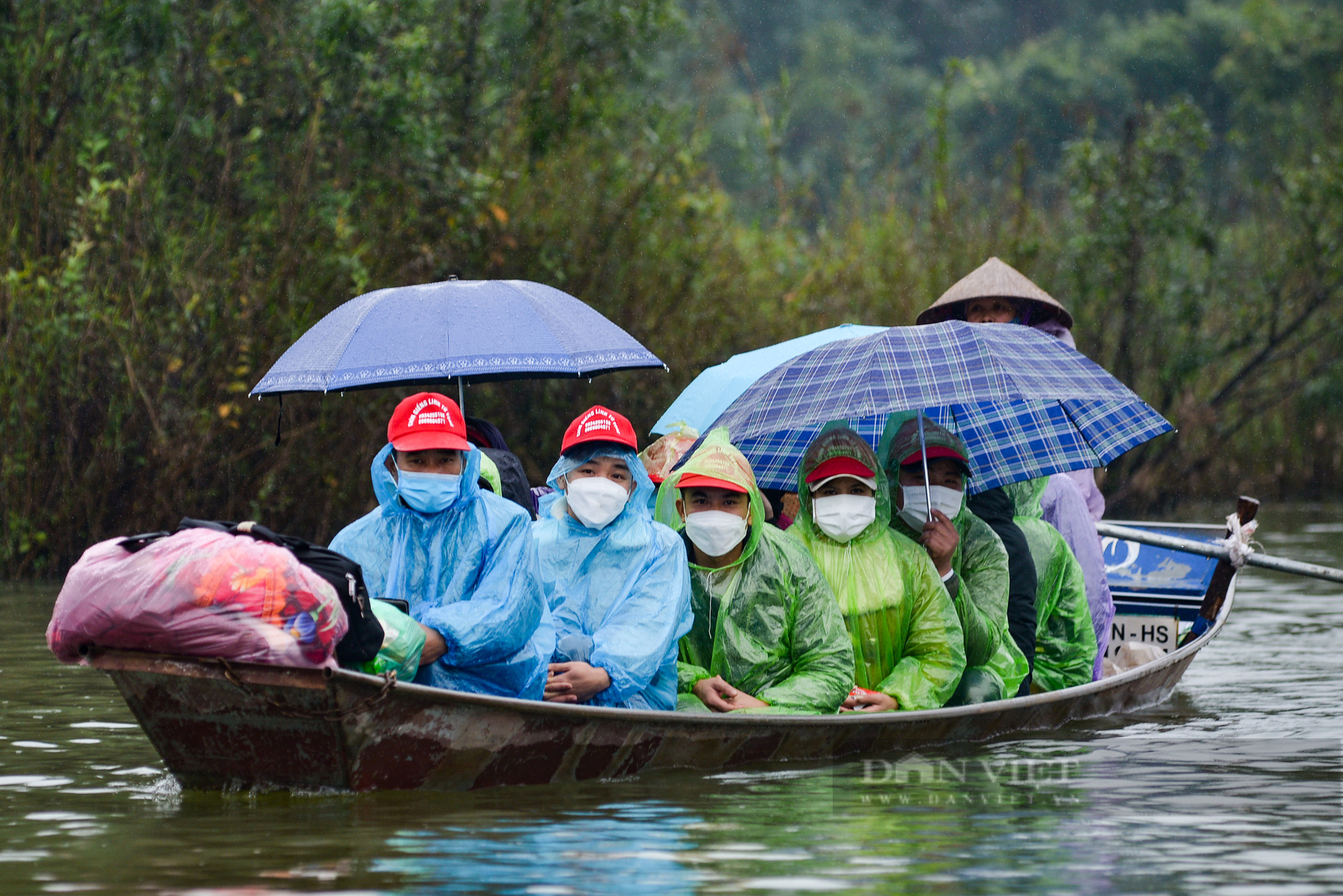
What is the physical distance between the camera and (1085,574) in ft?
30.7

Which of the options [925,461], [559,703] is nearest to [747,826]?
[559,703]

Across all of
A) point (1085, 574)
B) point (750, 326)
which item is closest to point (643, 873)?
point (1085, 574)

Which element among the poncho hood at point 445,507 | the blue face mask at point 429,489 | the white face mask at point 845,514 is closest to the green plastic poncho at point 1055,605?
the white face mask at point 845,514

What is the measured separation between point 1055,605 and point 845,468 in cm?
167

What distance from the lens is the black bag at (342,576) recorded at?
19.8ft

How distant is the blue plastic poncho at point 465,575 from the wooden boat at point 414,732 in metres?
0.23

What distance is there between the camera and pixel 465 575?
21.7 feet

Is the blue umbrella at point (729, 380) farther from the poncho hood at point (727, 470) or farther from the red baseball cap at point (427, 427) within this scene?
the red baseball cap at point (427, 427)

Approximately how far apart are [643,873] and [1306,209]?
57.2 feet

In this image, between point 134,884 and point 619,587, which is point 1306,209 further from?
point 134,884

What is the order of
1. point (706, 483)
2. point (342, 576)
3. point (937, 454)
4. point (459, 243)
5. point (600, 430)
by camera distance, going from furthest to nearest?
point (459, 243) < point (937, 454) < point (706, 483) < point (600, 430) < point (342, 576)

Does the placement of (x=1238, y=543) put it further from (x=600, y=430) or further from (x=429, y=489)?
(x=429, y=489)


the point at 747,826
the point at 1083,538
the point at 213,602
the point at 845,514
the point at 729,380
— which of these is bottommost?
the point at 747,826

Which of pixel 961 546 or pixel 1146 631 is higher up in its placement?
pixel 961 546
